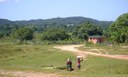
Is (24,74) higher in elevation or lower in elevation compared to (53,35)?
higher

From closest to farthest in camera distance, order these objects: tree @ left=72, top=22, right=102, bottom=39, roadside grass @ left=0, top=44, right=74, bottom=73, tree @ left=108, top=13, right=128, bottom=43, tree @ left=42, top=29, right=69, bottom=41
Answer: roadside grass @ left=0, top=44, right=74, bottom=73 < tree @ left=108, top=13, right=128, bottom=43 < tree @ left=42, top=29, right=69, bottom=41 < tree @ left=72, top=22, right=102, bottom=39

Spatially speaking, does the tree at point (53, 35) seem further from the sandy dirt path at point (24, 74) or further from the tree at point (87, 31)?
the sandy dirt path at point (24, 74)

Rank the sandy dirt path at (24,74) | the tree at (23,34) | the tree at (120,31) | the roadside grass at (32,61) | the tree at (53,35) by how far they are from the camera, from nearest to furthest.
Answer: the sandy dirt path at (24,74), the roadside grass at (32,61), the tree at (120,31), the tree at (53,35), the tree at (23,34)

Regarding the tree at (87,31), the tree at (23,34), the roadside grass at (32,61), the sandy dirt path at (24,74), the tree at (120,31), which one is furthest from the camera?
the tree at (23,34)

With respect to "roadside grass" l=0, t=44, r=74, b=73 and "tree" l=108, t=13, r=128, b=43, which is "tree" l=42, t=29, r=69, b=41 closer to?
"tree" l=108, t=13, r=128, b=43

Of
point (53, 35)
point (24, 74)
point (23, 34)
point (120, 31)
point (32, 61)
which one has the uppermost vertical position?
point (120, 31)

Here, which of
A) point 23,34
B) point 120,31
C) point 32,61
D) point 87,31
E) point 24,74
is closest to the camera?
point 24,74

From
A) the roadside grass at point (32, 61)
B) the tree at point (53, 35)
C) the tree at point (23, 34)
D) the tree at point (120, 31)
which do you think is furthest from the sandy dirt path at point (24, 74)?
the tree at point (23, 34)

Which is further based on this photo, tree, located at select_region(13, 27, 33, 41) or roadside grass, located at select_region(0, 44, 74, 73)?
tree, located at select_region(13, 27, 33, 41)

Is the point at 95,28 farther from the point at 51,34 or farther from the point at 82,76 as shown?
the point at 82,76

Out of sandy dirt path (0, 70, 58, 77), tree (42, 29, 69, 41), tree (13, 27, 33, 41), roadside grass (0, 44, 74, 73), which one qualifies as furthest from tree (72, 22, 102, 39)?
sandy dirt path (0, 70, 58, 77)

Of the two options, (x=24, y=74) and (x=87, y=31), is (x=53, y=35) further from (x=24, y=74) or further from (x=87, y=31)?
(x=24, y=74)

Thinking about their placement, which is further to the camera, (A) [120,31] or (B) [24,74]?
(A) [120,31]

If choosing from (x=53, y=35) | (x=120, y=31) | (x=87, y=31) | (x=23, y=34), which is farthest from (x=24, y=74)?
(x=23, y=34)
